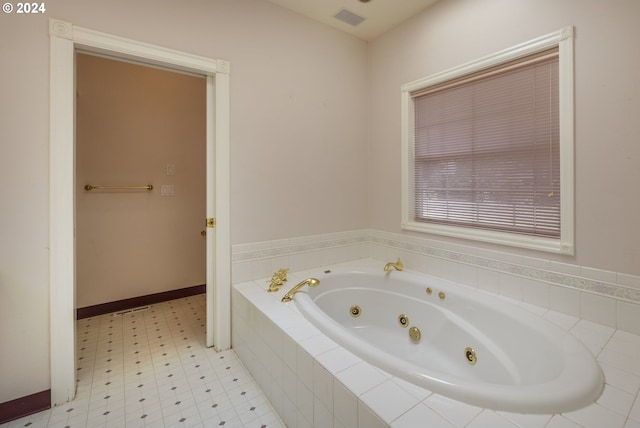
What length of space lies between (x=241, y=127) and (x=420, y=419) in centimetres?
192

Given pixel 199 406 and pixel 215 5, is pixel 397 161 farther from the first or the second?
pixel 199 406

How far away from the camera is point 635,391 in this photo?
1.02 metres

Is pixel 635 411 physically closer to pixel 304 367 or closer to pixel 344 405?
pixel 344 405

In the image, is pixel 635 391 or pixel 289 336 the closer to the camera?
pixel 635 391

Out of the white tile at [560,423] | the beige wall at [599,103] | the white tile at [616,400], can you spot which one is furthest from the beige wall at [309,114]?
the white tile at [560,423]

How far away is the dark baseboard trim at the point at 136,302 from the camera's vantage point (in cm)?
264

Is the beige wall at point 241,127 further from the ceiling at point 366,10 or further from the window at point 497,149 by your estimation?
the window at point 497,149

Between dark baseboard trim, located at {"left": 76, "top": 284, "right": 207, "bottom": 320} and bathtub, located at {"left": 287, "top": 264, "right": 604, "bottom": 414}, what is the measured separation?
5.59 ft

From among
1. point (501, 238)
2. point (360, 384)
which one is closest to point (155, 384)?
point (360, 384)

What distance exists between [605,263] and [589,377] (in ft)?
2.52

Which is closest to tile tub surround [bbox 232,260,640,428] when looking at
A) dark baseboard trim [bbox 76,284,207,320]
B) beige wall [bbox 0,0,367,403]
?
beige wall [bbox 0,0,367,403]

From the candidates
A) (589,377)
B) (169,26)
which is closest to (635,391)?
(589,377)

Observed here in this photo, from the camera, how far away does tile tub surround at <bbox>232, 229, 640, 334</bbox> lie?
58.1 inches

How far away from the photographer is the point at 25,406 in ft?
4.83
